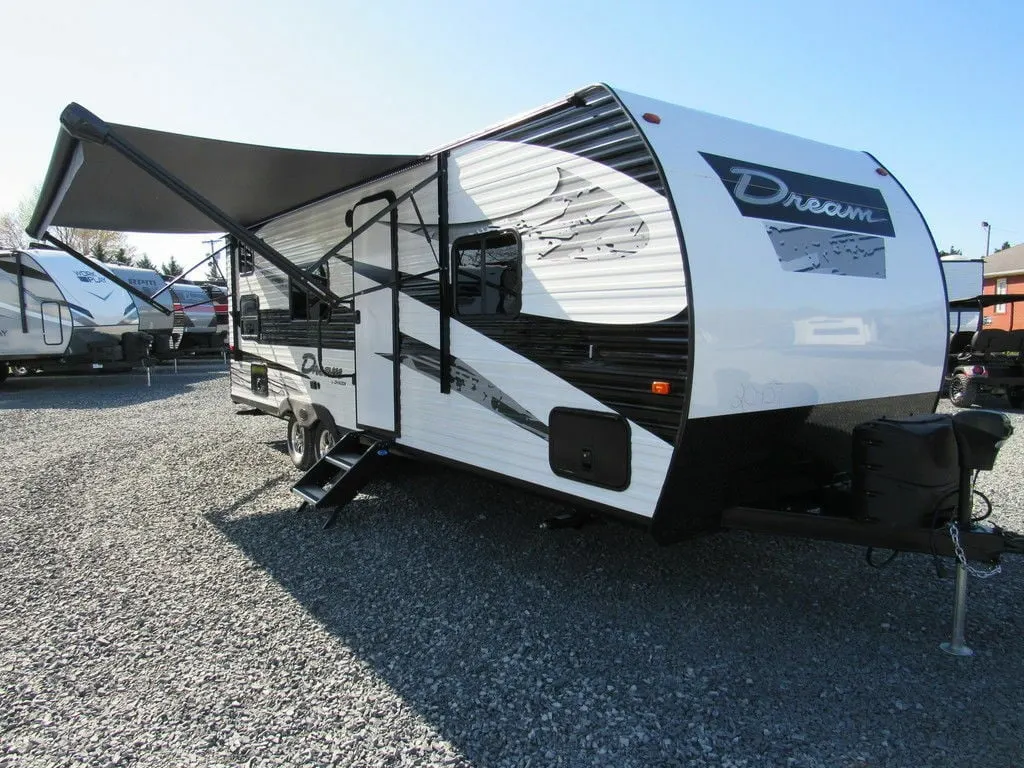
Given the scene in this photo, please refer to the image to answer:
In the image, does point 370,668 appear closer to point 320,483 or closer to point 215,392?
point 320,483

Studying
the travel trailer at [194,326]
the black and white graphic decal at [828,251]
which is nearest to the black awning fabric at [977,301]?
the black and white graphic decal at [828,251]

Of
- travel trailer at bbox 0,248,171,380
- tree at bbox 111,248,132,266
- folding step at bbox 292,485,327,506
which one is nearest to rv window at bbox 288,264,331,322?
folding step at bbox 292,485,327,506

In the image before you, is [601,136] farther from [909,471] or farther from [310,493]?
[310,493]

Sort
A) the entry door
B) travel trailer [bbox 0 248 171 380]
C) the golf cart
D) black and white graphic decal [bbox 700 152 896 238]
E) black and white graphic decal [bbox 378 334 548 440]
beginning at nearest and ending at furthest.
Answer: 1. black and white graphic decal [bbox 700 152 896 238]
2. black and white graphic decal [bbox 378 334 548 440]
3. the entry door
4. the golf cart
5. travel trailer [bbox 0 248 171 380]

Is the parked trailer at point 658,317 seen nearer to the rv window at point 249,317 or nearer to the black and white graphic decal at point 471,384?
the black and white graphic decal at point 471,384

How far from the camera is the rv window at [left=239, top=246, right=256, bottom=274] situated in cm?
777

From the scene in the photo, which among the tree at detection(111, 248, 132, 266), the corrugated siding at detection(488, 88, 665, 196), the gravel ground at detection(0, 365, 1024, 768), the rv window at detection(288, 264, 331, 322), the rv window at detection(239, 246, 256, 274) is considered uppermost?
the tree at detection(111, 248, 132, 266)

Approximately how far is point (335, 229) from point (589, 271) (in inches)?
129

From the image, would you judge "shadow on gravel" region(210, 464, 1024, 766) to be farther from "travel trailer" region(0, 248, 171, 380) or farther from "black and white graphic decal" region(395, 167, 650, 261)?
"travel trailer" region(0, 248, 171, 380)

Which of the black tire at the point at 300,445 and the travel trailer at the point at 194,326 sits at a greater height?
the travel trailer at the point at 194,326

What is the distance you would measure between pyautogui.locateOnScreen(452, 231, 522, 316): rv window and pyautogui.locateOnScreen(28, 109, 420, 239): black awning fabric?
0.91 metres

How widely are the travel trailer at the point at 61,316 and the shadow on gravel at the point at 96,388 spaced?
1.90ft

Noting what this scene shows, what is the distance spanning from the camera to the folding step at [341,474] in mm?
5289

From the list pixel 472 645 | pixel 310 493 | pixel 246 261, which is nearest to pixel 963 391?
pixel 310 493
